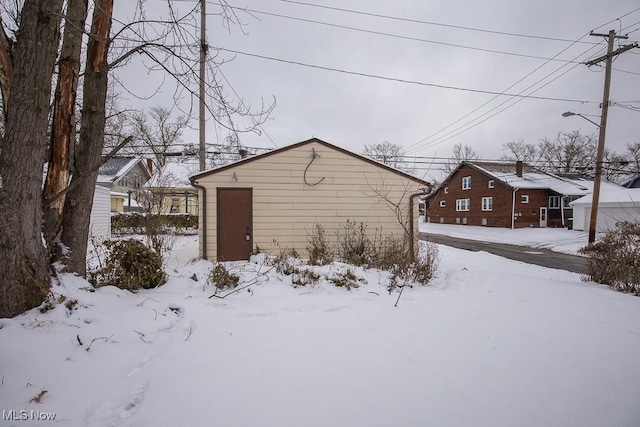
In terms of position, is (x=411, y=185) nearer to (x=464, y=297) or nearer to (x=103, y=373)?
(x=464, y=297)

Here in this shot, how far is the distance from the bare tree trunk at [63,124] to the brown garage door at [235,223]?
4655 mm

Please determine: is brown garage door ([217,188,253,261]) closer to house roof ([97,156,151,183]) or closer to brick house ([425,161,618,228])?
brick house ([425,161,618,228])

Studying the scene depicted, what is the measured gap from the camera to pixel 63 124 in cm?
323

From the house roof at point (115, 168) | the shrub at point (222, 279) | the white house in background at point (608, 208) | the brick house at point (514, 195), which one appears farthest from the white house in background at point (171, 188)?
the white house in background at point (608, 208)

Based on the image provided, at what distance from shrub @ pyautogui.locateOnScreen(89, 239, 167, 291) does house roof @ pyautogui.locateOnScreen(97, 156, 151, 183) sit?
2042 cm

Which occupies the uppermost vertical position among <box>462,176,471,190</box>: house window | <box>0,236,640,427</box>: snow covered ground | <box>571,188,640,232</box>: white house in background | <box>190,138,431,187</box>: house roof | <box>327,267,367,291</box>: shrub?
<box>462,176,471,190</box>: house window

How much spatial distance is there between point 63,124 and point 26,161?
932 mm

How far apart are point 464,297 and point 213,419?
3.81 meters

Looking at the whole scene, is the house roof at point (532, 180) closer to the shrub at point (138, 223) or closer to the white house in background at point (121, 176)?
the shrub at point (138, 223)

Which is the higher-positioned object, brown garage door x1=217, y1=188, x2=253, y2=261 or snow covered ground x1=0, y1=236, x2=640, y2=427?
brown garage door x1=217, y1=188, x2=253, y2=261

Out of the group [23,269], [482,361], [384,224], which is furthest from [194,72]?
[384,224]

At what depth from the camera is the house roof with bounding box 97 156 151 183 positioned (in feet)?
66.7

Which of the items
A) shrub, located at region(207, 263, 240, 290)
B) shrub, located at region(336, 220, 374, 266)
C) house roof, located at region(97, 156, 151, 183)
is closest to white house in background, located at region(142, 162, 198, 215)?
house roof, located at region(97, 156, 151, 183)

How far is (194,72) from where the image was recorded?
12.8ft
